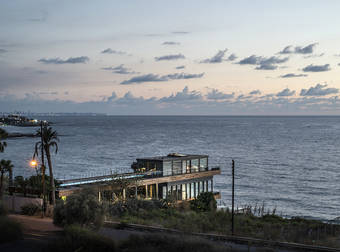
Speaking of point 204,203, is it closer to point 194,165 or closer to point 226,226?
point 194,165

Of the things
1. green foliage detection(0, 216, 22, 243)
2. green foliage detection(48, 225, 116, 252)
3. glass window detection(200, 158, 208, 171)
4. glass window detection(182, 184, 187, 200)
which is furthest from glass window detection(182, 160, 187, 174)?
green foliage detection(48, 225, 116, 252)

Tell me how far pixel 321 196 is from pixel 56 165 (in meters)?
51.5

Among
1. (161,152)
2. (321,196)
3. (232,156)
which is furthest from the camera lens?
(161,152)

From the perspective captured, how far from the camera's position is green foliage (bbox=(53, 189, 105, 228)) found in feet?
63.4

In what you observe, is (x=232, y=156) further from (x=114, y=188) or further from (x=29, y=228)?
(x=29, y=228)

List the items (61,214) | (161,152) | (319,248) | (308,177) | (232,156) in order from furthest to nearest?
1. (161,152)
2. (232,156)
3. (308,177)
4. (61,214)
5. (319,248)

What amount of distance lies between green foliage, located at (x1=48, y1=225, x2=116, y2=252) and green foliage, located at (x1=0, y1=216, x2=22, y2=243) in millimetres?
2927

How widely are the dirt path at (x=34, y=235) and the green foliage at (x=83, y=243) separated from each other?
1.19 metres

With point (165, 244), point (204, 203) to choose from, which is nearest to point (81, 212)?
point (165, 244)

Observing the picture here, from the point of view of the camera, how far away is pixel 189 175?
42531 mm

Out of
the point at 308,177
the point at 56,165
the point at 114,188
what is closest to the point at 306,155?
the point at 308,177

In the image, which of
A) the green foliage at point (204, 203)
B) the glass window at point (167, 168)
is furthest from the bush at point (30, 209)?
the glass window at point (167, 168)

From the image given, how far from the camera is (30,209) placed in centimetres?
2612

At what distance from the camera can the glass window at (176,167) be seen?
41875 mm
